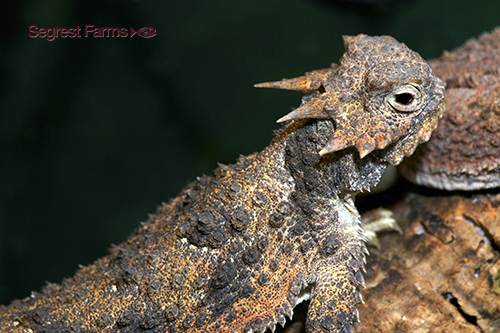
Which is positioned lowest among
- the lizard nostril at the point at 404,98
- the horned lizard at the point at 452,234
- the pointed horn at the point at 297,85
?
the horned lizard at the point at 452,234

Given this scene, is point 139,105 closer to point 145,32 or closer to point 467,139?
point 145,32

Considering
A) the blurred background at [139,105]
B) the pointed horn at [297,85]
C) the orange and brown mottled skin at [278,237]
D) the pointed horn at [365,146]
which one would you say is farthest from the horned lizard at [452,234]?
the blurred background at [139,105]

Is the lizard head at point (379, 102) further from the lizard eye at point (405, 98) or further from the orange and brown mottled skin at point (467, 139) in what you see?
the orange and brown mottled skin at point (467, 139)

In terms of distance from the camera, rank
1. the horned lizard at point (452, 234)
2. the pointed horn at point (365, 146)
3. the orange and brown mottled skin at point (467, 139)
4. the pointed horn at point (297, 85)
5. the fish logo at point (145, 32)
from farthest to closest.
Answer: the fish logo at point (145, 32) → the orange and brown mottled skin at point (467, 139) → the horned lizard at point (452, 234) → the pointed horn at point (297, 85) → the pointed horn at point (365, 146)

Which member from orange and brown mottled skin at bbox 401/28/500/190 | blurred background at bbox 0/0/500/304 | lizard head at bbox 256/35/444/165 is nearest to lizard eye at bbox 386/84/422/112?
lizard head at bbox 256/35/444/165

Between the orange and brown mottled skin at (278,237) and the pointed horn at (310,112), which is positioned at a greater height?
the pointed horn at (310,112)

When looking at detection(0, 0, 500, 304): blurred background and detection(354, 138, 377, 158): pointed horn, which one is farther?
detection(0, 0, 500, 304): blurred background

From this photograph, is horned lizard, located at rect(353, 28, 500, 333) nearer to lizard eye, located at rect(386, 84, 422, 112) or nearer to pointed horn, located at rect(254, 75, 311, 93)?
lizard eye, located at rect(386, 84, 422, 112)
